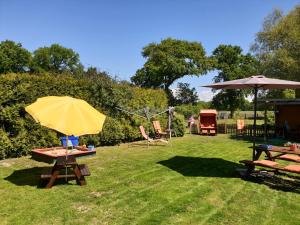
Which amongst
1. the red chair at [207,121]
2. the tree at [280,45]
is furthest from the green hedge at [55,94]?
the tree at [280,45]

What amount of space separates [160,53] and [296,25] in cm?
2762

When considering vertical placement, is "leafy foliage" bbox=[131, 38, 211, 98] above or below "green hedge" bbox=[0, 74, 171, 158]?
above

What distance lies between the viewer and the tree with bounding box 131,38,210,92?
53706 mm

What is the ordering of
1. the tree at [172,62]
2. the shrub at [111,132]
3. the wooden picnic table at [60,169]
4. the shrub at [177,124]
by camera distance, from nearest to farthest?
the wooden picnic table at [60,169] → the shrub at [111,132] → the shrub at [177,124] → the tree at [172,62]

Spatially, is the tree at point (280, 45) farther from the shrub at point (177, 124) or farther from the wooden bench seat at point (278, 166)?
the wooden bench seat at point (278, 166)

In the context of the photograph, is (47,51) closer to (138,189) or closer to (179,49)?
(179,49)

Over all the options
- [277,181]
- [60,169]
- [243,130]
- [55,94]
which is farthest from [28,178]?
[243,130]

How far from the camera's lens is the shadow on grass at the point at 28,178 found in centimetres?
797

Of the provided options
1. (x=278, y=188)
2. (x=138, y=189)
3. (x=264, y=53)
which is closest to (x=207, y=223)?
(x=138, y=189)

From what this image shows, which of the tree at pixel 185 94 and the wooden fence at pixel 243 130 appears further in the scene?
the tree at pixel 185 94

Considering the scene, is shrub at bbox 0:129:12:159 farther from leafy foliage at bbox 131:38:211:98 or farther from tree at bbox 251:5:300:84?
leafy foliage at bbox 131:38:211:98

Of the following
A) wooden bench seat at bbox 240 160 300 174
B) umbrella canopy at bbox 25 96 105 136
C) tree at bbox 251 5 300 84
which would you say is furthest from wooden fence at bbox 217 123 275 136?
umbrella canopy at bbox 25 96 105 136

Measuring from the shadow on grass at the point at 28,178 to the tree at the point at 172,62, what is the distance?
44899 millimetres

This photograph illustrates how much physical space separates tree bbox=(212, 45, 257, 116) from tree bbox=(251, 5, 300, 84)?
19.2 meters
